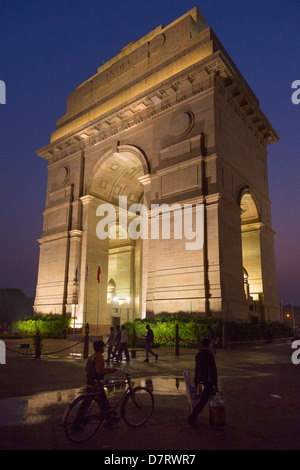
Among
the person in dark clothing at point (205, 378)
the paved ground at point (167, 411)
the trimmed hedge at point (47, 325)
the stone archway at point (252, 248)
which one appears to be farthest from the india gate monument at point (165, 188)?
the person in dark clothing at point (205, 378)

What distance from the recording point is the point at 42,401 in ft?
24.2

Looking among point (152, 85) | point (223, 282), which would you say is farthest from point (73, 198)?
point (223, 282)

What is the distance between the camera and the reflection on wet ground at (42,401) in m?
6.11

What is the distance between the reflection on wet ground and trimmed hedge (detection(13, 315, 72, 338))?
1730cm

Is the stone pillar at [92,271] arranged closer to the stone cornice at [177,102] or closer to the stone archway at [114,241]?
the stone archway at [114,241]

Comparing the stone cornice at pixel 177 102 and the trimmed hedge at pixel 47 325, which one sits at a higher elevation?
the stone cornice at pixel 177 102

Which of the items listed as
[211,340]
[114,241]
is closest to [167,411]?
[211,340]

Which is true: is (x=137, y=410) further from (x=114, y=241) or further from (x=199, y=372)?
(x=114, y=241)

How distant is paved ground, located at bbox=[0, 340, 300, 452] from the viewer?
496cm

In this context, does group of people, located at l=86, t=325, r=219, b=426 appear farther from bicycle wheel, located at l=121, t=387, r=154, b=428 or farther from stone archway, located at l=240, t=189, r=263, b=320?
stone archway, located at l=240, t=189, r=263, b=320

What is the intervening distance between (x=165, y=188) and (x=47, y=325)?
12959 mm

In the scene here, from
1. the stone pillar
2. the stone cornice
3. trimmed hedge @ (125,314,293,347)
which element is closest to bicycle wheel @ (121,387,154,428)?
trimmed hedge @ (125,314,293,347)

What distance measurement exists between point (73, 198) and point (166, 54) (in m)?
13.4

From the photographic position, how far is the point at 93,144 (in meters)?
30.6
